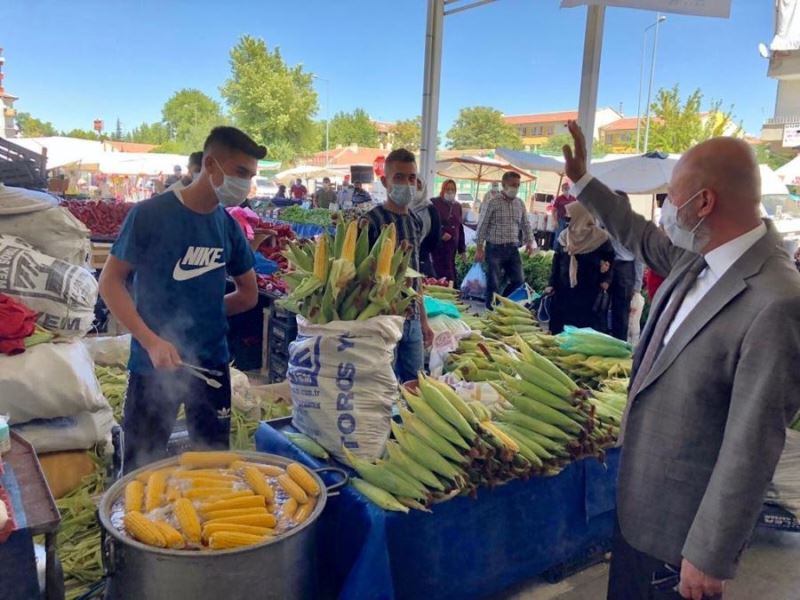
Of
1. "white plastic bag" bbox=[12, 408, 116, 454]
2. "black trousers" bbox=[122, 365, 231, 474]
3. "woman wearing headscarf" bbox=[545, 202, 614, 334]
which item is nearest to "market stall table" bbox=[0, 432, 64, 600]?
"black trousers" bbox=[122, 365, 231, 474]

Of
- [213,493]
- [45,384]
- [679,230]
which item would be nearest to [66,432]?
[45,384]

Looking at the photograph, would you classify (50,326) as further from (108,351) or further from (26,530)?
(26,530)

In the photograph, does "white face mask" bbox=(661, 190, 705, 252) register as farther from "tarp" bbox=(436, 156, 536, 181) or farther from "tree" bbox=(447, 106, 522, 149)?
"tree" bbox=(447, 106, 522, 149)

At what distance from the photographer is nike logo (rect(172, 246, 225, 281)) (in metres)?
2.69

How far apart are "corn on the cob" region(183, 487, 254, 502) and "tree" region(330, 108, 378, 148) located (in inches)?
2642

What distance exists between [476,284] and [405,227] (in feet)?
20.1

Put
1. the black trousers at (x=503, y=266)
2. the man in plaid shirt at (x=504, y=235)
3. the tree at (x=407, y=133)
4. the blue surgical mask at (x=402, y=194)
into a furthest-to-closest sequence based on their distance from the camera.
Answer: the tree at (x=407, y=133) < the black trousers at (x=503, y=266) < the man in plaid shirt at (x=504, y=235) < the blue surgical mask at (x=402, y=194)

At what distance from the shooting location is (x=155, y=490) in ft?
6.78

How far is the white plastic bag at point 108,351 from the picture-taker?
16.9 ft

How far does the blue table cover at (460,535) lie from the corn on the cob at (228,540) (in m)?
0.53

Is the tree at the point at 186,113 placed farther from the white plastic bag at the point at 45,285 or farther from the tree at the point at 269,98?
the white plastic bag at the point at 45,285

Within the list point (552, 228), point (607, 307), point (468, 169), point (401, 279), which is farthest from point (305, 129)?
point (401, 279)

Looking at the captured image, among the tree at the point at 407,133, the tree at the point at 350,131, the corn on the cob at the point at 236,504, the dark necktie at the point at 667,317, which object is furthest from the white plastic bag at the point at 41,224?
the tree at the point at 350,131

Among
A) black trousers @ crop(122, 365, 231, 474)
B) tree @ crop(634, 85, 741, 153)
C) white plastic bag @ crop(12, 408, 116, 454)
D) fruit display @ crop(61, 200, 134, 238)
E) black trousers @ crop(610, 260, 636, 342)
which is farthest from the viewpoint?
tree @ crop(634, 85, 741, 153)
